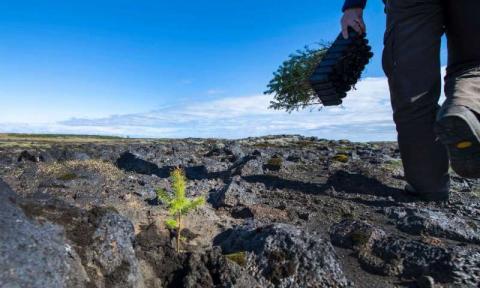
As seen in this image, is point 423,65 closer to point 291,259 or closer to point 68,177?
point 291,259

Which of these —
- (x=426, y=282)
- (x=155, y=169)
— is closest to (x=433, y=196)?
(x=426, y=282)

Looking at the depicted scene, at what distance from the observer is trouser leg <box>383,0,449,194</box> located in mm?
4879

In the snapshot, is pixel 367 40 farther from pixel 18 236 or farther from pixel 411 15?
pixel 18 236

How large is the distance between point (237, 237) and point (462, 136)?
6.47 ft

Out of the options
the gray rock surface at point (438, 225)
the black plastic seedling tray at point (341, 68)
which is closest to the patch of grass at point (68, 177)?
the black plastic seedling tray at point (341, 68)

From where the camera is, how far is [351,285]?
3135 millimetres

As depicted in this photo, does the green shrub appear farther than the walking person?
Yes

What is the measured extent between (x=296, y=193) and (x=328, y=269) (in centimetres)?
286

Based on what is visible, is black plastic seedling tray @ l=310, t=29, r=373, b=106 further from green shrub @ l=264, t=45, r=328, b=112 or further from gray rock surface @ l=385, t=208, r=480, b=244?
green shrub @ l=264, t=45, r=328, b=112

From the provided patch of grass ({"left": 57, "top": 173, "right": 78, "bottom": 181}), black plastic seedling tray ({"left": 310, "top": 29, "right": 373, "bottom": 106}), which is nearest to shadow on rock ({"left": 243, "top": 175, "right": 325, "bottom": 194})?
black plastic seedling tray ({"left": 310, "top": 29, "right": 373, "bottom": 106})

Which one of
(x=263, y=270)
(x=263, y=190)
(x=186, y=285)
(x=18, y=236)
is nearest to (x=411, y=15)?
(x=263, y=190)

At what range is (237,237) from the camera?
3756 millimetres

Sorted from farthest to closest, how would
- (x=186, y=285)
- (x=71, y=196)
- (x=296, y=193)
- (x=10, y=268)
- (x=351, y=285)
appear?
(x=296, y=193)
(x=71, y=196)
(x=351, y=285)
(x=186, y=285)
(x=10, y=268)

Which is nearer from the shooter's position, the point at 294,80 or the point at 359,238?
the point at 359,238
